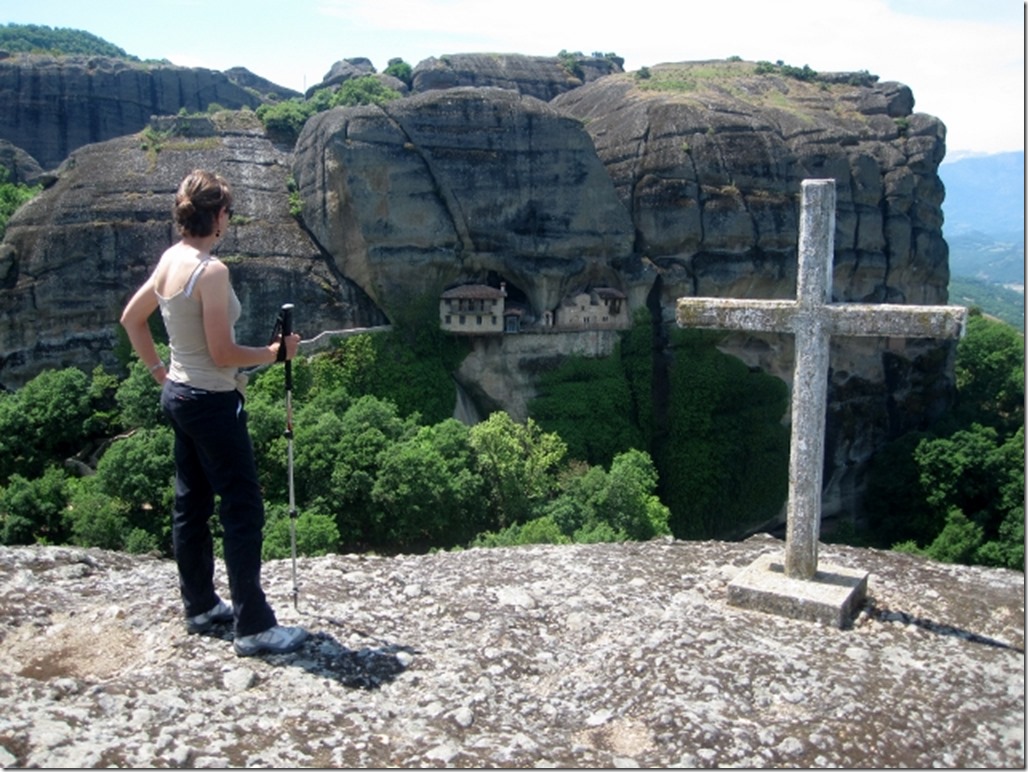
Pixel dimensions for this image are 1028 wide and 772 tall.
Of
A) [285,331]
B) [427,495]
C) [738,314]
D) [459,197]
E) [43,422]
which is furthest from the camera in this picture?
[459,197]

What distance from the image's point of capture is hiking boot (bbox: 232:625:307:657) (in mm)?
6082

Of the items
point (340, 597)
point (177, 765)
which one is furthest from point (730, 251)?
point (177, 765)

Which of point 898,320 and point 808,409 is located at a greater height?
point 898,320

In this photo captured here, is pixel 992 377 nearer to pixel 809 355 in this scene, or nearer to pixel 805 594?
pixel 809 355

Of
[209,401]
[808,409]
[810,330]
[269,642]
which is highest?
[810,330]

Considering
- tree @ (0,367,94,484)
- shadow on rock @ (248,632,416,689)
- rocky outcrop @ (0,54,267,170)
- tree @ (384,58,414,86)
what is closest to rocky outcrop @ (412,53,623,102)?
tree @ (384,58,414,86)

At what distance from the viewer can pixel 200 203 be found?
5.83 metres

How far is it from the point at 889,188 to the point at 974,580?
3261cm

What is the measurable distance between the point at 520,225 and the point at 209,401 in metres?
27.0

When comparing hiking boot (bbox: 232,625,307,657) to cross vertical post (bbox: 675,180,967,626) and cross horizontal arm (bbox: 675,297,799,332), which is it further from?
cross horizontal arm (bbox: 675,297,799,332)

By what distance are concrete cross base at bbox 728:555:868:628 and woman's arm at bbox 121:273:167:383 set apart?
450 cm

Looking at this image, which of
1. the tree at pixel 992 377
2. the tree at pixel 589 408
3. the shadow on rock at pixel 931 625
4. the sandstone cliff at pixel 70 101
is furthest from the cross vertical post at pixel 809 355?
the sandstone cliff at pixel 70 101

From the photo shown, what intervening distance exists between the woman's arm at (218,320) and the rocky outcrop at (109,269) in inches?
989

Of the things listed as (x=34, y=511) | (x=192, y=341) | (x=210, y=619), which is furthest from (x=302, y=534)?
(x=192, y=341)
